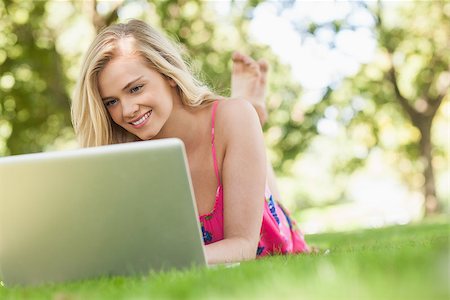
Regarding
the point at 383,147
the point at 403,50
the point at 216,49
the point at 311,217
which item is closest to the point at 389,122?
the point at 383,147

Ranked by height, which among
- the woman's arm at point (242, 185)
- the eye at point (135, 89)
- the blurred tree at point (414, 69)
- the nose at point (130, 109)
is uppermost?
the eye at point (135, 89)

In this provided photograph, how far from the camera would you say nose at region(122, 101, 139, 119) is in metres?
3.61

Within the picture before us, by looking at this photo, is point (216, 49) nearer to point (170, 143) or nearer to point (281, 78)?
point (281, 78)

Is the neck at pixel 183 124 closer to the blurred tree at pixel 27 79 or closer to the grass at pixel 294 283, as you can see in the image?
the grass at pixel 294 283

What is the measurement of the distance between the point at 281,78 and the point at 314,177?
1192 cm

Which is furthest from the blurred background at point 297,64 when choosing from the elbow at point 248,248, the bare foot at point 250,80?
the elbow at point 248,248

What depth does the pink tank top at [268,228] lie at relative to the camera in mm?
3812

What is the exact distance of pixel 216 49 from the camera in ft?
46.0

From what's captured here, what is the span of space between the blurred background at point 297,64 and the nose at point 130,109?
6.49 m

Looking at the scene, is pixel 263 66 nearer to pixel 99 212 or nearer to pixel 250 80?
pixel 250 80

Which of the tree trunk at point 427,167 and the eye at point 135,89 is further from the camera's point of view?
the tree trunk at point 427,167

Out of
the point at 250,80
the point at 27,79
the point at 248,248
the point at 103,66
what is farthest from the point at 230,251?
the point at 27,79

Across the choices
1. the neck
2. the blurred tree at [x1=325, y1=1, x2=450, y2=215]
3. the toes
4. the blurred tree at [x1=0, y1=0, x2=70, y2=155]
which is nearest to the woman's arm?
the neck

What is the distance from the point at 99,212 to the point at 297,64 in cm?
1329
